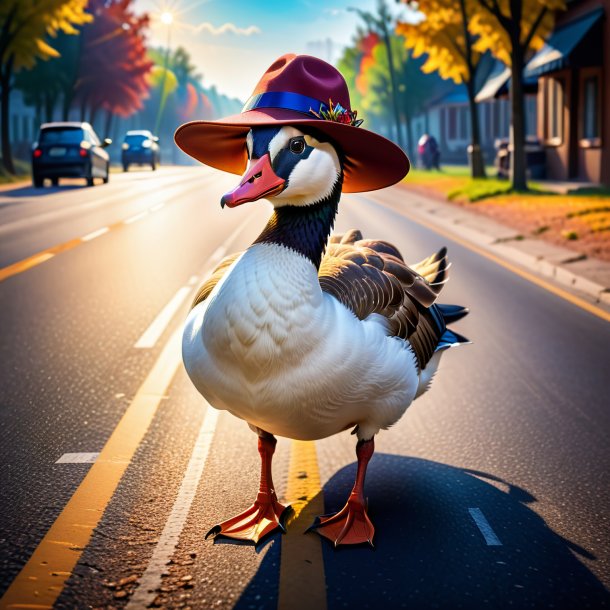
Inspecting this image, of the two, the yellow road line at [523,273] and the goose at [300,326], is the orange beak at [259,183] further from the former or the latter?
the yellow road line at [523,273]

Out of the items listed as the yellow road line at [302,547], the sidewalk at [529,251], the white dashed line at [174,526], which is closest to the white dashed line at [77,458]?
the white dashed line at [174,526]

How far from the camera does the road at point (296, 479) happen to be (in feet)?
11.1

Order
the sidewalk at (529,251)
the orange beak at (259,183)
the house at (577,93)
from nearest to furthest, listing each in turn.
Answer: the orange beak at (259,183) < the sidewalk at (529,251) < the house at (577,93)

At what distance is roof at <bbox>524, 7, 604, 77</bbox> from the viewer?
1030 inches

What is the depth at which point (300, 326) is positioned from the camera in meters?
3.24

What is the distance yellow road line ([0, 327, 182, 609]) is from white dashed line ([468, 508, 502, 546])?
1.62 meters

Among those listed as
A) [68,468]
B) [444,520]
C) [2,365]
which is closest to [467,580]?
[444,520]

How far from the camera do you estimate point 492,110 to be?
2221 inches

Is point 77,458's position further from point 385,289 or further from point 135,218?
point 135,218

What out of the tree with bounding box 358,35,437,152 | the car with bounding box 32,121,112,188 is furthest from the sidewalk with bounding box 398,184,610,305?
the tree with bounding box 358,35,437,152

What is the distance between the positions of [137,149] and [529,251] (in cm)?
4161

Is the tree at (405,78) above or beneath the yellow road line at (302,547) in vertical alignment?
above

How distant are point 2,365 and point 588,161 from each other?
23998mm

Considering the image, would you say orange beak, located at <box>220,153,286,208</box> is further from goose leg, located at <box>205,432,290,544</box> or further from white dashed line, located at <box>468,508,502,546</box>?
white dashed line, located at <box>468,508,502,546</box>
